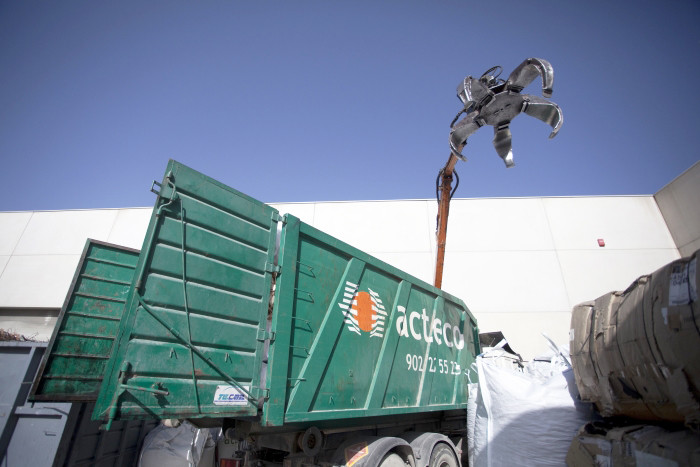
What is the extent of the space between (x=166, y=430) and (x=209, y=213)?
463cm

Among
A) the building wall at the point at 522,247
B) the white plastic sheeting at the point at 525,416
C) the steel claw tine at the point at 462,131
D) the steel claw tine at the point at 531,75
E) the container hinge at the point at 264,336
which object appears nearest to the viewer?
the container hinge at the point at 264,336

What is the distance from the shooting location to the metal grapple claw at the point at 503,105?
375cm

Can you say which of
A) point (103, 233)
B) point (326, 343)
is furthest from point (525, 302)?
point (103, 233)

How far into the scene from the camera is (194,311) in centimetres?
219

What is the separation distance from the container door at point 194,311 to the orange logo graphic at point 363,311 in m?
0.82

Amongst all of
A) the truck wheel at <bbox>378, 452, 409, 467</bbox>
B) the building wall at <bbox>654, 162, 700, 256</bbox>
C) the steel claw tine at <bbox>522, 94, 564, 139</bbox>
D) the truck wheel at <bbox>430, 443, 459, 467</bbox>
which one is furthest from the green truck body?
the building wall at <bbox>654, 162, 700, 256</bbox>

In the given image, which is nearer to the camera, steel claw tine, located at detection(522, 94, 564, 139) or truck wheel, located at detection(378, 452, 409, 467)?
truck wheel, located at detection(378, 452, 409, 467)

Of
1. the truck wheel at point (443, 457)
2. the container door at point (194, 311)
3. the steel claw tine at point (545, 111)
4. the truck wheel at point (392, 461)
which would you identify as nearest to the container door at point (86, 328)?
the container door at point (194, 311)

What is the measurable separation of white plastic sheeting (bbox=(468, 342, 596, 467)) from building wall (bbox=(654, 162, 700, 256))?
8.31 metres

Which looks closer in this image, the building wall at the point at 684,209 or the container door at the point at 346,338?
the container door at the point at 346,338

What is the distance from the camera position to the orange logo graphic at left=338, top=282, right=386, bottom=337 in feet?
10.1

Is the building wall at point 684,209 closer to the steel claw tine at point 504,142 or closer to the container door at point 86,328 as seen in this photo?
the steel claw tine at point 504,142

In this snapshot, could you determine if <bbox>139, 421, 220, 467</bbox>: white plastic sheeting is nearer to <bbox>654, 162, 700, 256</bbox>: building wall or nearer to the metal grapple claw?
the metal grapple claw

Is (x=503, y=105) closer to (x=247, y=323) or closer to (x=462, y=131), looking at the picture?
(x=462, y=131)
